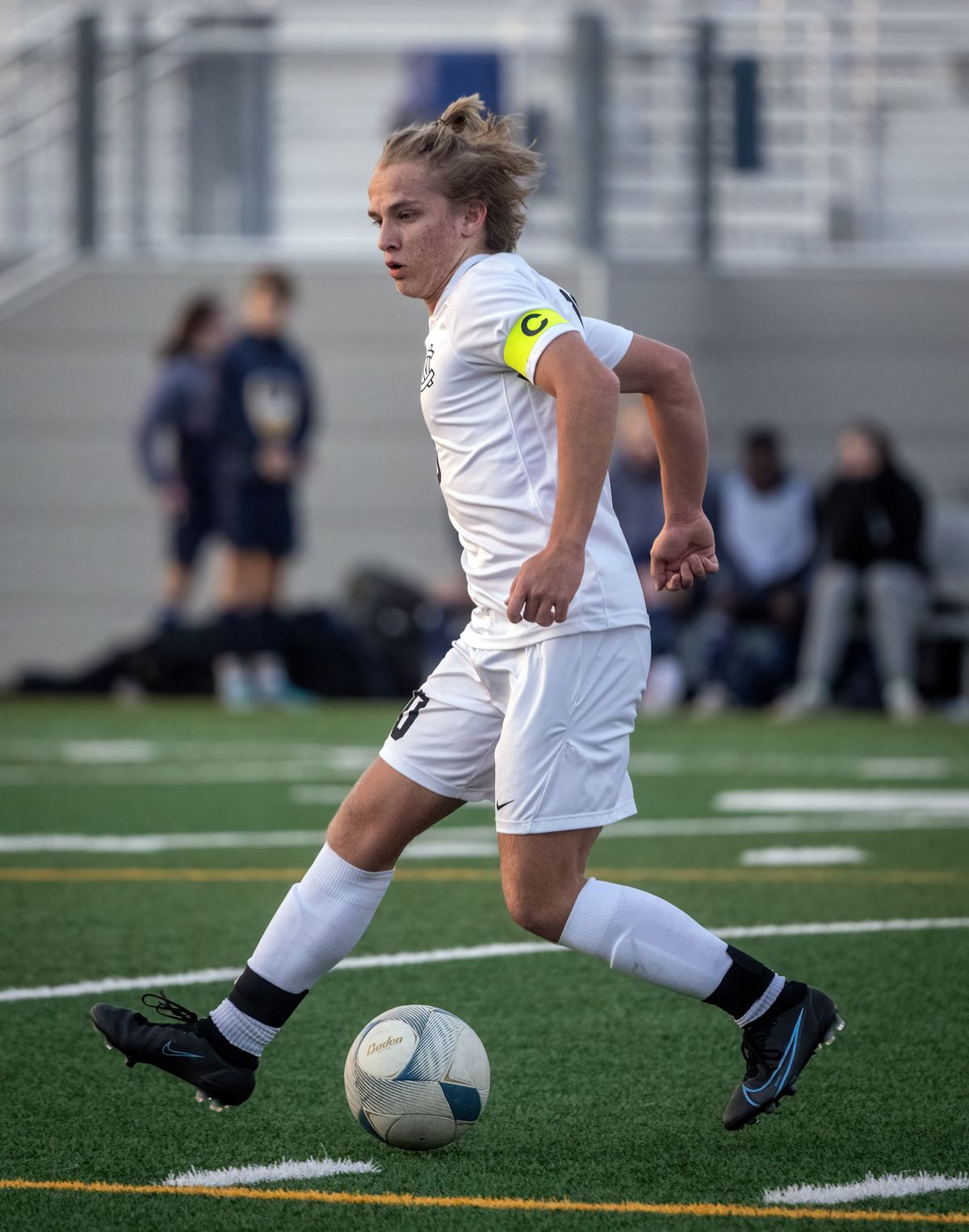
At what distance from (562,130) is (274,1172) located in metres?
12.4

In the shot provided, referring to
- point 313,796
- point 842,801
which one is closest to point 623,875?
point 842,801

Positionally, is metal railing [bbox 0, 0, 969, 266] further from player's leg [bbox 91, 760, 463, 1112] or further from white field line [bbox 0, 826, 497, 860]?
player's leg [bbox 91, 760, 463, 1112]

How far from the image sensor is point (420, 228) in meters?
3.78

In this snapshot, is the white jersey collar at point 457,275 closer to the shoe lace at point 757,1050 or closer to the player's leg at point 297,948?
the player's leg at point 297,948

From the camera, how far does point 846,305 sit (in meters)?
15.4

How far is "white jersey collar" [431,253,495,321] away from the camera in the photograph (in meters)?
3.76

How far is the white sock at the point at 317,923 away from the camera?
Result: 385 centimetres

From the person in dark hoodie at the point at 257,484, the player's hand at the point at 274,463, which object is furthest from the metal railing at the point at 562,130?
the player's hand at the point at 274,463

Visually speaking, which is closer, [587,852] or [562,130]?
[587,852]

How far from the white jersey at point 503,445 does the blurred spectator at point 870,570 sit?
29.9ft

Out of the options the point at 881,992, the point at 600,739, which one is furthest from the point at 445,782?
the point at 881,992

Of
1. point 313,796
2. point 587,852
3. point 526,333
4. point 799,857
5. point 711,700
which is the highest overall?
point 526,333

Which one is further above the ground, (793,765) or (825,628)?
(825,628)

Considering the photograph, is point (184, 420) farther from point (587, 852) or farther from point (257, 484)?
point (587, 852)
